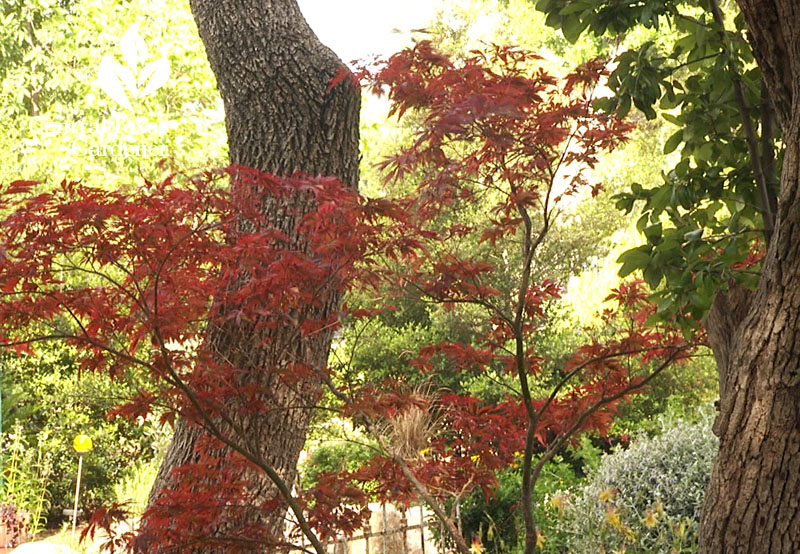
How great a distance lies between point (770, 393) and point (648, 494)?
234 cm

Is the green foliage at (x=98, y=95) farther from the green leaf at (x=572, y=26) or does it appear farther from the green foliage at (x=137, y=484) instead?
the green leaf at (x=572, y=26)

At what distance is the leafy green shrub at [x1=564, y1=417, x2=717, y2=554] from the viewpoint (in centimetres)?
418

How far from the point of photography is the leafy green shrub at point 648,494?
165 inches

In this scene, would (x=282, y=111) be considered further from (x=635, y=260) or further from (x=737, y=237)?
(x=737, y=237)

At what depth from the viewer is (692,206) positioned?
2.79 metres

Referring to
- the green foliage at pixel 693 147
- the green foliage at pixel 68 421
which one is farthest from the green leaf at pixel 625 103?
the green foliage at pixel 68 421

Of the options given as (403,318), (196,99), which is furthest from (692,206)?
(196,99)

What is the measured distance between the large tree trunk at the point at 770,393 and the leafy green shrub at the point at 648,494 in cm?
184

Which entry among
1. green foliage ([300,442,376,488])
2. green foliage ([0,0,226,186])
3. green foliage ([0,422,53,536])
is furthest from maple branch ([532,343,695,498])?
green foliage ([0,0,226,186])

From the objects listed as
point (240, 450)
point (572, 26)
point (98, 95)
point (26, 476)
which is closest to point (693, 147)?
point (572, 26)

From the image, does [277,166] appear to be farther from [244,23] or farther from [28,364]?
[28,364]

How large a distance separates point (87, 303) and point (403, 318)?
692 cm

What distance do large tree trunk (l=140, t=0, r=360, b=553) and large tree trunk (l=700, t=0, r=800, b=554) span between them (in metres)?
1.58

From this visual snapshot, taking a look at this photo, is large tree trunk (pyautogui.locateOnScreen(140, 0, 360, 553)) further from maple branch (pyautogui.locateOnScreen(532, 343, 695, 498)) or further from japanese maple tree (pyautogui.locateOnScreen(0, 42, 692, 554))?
maple branch (pyautogui.locateOnScreen(532, 343, 695, 498))
